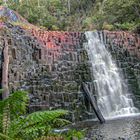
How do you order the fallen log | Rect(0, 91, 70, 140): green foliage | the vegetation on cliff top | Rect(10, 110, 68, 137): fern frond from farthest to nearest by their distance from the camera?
1. the vegetation on cliff top
2. the fallen log
3. Rect(10, 110, 68, 137): fern frond
4. Rect(0, 91, 70, 140): green foliage

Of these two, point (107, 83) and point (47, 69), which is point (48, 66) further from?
point (107, 83)

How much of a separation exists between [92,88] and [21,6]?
13.5m

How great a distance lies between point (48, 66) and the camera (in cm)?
1716

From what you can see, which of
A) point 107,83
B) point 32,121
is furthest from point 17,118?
point 107,83

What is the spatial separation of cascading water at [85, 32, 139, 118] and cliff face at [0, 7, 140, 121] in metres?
0.64

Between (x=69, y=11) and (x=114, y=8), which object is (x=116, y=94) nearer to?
(x=114, y=8)

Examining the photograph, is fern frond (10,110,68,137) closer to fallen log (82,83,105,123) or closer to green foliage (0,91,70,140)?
green foliage (0,91,70,140)

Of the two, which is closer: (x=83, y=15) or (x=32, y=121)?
(x=32, y=121)

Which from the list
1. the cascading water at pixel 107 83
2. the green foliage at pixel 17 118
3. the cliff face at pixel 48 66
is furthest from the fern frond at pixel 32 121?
the cascading water at pixel 107 83

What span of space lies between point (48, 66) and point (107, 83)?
3914 mm

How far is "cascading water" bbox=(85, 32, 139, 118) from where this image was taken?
18516mm

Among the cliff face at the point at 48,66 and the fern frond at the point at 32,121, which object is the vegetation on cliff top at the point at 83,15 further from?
the fern frond at the point at 32,121

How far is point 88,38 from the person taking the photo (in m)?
20.7

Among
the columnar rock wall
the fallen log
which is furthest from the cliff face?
the fallen log
